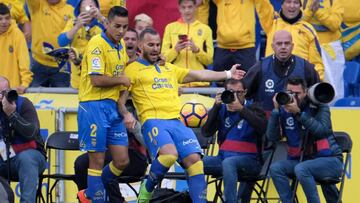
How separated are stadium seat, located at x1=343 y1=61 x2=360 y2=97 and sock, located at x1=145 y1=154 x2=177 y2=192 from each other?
413cm

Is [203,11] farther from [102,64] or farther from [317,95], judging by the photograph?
[317,95]

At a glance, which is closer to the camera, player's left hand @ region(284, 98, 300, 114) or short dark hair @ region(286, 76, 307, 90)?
player's left hand @ region(284, 98, 300, 114)

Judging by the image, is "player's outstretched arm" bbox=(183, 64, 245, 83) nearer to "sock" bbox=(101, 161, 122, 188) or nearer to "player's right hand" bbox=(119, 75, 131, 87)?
"player's right hand" bbox=(119, 75, 131, 87)

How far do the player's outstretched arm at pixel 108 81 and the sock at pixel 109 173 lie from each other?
2.81 ft

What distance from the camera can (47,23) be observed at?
53.9 ft

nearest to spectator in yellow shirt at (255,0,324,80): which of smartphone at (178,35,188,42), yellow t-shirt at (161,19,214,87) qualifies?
yellow t-shirt at (161,19,214,87)

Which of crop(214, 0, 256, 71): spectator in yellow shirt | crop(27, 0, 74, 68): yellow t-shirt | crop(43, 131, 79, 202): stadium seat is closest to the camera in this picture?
crop(43, 131, 79, 202): stadium seat

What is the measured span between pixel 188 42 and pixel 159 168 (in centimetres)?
299

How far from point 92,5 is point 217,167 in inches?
118

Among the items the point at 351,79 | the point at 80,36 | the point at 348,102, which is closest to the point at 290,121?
the point at 348,102

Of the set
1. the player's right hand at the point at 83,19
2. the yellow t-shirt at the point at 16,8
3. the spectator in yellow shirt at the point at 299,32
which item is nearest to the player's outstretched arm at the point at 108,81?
the player's right hand at the point at 83,19

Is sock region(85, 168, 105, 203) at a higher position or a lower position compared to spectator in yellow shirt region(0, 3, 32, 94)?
lower

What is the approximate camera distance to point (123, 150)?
13398 mm

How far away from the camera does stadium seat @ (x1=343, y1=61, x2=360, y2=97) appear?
16.3 metres
